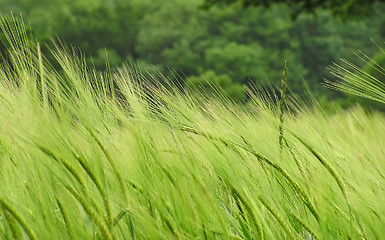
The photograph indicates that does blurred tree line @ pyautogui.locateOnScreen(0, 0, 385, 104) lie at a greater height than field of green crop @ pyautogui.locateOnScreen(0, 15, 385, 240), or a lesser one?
greater

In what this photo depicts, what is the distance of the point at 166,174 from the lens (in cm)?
120

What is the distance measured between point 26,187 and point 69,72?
0.27 metres

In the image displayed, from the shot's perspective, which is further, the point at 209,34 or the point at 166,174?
the point at 209,34

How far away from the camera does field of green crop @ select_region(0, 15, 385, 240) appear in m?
1.11

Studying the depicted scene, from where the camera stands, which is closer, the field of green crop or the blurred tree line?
the field of green crop

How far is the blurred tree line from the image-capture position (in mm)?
31953

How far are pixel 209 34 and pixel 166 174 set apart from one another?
34344 mm

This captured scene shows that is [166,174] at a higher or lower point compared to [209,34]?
lower

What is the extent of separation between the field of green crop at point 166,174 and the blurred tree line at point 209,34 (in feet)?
97.2

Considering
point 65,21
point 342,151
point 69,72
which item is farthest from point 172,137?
point 65,21

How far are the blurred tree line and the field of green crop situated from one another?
29618 mm

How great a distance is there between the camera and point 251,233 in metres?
1.28

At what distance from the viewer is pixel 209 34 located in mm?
35188

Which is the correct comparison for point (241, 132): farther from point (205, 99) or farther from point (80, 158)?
point (80, 158)
